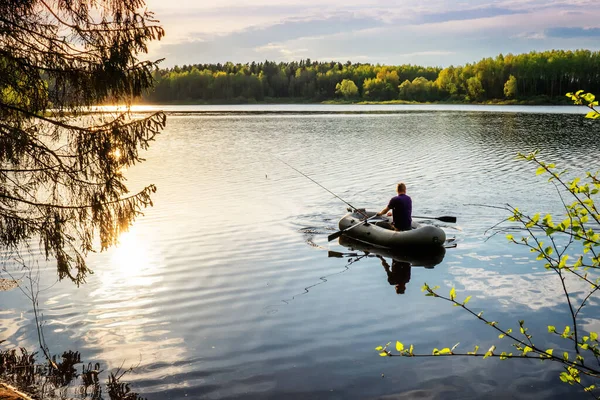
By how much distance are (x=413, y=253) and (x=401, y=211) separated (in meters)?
1.19

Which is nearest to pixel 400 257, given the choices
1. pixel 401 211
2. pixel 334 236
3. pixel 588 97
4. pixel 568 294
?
pixel 401 211

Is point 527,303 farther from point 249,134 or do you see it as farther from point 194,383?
point 249,134

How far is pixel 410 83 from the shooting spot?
166000 millimetres

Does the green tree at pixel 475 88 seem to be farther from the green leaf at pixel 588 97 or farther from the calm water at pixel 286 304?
the green leaf at pixel 588 97

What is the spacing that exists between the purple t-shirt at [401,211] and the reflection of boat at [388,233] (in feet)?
0.85

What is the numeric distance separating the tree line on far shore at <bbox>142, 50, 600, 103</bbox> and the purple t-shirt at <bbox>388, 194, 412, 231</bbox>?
126m

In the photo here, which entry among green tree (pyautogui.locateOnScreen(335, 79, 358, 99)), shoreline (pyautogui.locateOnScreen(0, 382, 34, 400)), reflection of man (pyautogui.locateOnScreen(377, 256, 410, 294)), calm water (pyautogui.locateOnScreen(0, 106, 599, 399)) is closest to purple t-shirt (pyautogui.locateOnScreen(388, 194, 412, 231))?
reflection of man (pyautogui.locateOnScreen(377, 256, 410, 294))

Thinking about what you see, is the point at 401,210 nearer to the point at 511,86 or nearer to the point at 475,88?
the point at 511,86

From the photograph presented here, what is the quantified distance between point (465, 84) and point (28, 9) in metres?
157

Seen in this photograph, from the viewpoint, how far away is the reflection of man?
12.4m

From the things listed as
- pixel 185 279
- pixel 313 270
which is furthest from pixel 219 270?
pixel 313 270

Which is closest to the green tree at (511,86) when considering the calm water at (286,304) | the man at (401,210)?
the calm water at (286,304)

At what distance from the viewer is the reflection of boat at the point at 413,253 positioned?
14.2m

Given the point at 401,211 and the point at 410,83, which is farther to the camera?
the point at 410,83
